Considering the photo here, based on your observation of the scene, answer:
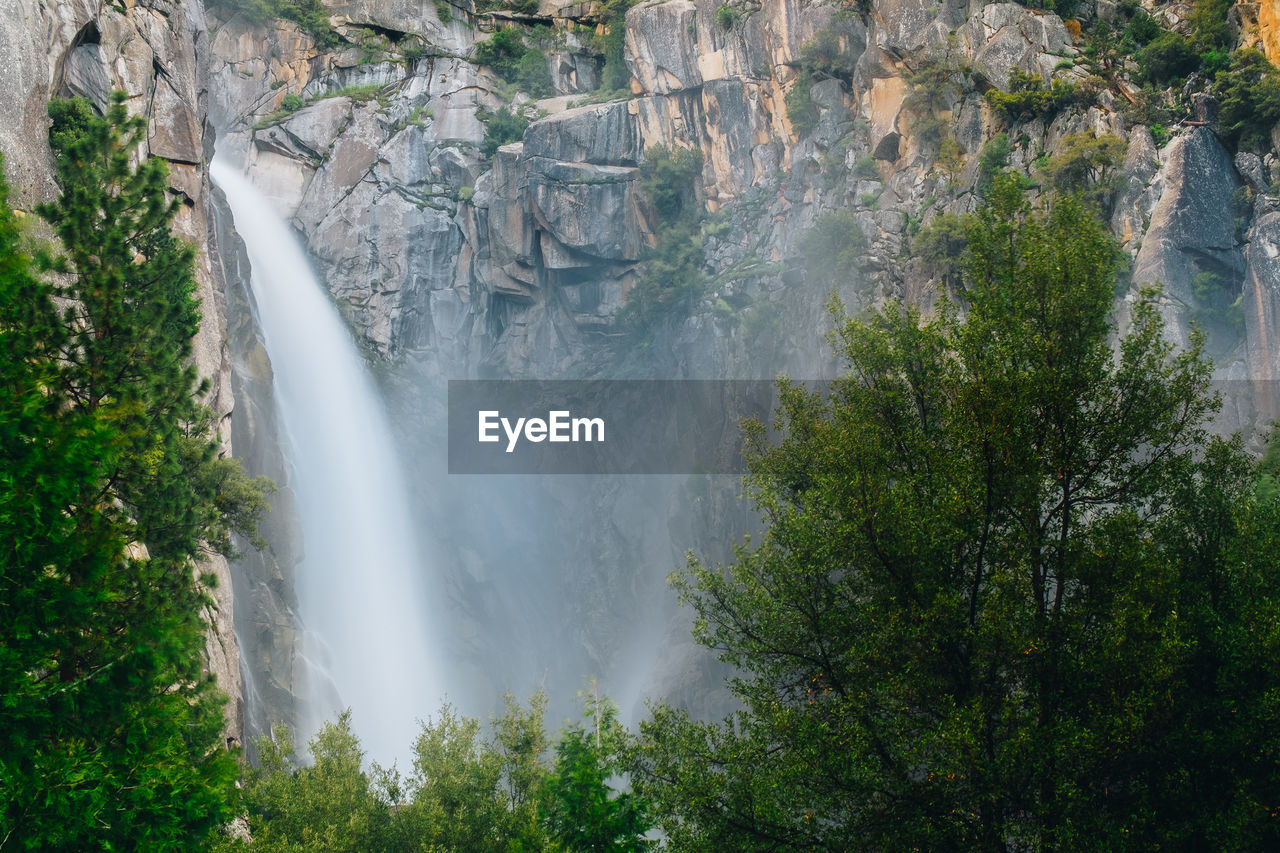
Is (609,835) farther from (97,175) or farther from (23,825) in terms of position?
(97,175)

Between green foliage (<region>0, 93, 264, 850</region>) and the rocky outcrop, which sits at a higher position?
the rocky outcrop

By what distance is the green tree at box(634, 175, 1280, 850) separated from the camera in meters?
9.70

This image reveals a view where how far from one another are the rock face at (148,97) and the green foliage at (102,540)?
240 cm

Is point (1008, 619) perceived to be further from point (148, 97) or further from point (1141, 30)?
point (148, 97)

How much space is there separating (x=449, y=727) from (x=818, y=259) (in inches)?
937

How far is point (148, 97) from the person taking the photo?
25750 millimetres

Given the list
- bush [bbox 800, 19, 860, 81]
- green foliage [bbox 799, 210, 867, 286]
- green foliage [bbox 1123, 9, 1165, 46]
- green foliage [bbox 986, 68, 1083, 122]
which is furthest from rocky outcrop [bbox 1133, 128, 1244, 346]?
bush [bbox 800, 19, 860, 81]

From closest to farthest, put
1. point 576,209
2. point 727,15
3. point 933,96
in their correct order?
point 933,96, point 727,15, point 576,209

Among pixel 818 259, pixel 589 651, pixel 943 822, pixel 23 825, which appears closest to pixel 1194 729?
pixel 943 822

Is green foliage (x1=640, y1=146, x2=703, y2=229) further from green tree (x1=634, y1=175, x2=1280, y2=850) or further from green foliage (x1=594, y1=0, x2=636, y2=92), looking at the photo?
green tree (x1=634, y1=175, x2=1280, y2=850)

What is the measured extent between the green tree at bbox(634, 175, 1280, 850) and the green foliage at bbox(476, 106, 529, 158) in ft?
120

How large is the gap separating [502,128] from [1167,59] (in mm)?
30157

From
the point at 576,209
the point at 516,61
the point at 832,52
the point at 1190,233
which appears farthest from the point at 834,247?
the point at 516,61

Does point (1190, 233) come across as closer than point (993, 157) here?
Yes
